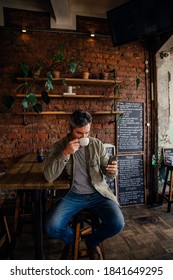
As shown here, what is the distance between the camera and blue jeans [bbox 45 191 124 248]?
4.95 feet

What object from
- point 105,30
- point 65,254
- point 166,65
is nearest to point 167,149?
point 166,65

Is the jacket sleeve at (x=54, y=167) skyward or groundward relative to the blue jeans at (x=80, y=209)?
skyward

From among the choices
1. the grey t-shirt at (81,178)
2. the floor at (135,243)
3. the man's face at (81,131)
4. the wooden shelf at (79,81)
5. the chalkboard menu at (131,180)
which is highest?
the wooden shelf at (79,81)

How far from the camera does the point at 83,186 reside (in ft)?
5.90

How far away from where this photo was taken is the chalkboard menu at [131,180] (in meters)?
3.32

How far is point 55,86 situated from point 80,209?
7.13 feet

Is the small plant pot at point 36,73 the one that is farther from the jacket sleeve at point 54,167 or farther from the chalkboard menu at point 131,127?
the jacket sleeve at point 54,167

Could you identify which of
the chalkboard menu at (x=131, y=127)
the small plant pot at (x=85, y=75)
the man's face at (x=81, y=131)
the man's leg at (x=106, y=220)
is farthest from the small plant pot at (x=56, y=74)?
the man's leg at (x=106, y=220)

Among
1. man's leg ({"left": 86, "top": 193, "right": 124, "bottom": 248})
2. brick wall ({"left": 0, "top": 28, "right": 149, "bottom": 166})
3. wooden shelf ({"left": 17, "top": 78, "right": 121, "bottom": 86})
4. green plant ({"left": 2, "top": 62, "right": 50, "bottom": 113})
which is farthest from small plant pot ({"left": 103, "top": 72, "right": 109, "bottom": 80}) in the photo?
man's leg ({"left": 86, "top": 193, "right": 124, "bottom": 248})

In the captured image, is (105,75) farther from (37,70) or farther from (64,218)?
(64,218)

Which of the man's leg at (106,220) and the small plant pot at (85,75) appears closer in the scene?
the man's leg at (106,220)

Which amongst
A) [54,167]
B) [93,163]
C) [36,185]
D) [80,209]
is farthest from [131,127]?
[36,185]

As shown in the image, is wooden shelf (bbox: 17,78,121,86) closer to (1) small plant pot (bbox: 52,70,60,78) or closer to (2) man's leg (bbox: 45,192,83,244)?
(1) small plant pot (bbox: 52,70,60,78)

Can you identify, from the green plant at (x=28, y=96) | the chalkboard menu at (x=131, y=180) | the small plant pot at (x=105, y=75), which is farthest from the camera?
the chalkboard menu at (x=131, y=180)
